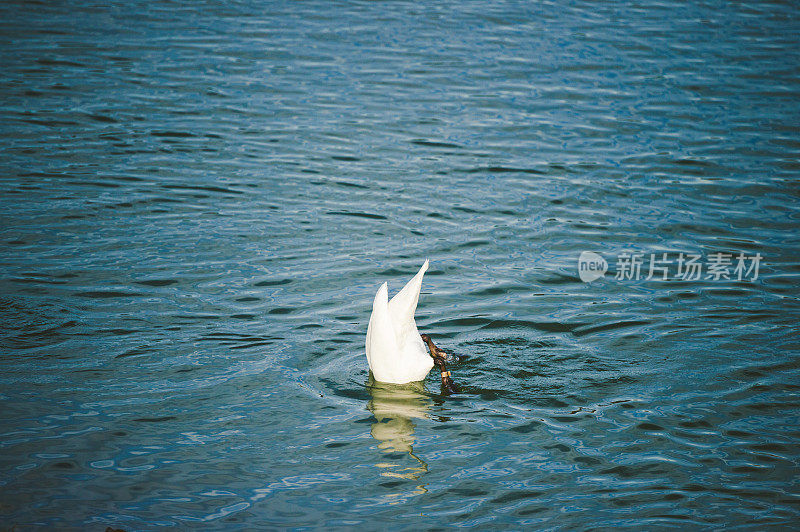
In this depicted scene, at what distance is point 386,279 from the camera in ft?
30.1

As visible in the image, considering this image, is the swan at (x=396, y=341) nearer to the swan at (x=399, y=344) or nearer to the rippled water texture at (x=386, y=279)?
the swan at (x=399, y=344)

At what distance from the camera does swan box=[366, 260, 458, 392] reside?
6551 mm

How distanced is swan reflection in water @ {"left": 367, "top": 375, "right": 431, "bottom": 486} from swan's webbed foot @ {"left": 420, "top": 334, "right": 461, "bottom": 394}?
0.21 meters

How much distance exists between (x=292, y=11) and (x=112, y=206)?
1149cm

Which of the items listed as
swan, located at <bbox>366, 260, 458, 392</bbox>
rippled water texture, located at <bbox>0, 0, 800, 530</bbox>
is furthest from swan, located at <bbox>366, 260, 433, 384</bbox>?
rippled water texture, located at <bbox>0, 0, 800, 530</bbox>

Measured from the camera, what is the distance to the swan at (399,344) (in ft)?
21.5

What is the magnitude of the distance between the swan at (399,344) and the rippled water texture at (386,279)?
0.88ft

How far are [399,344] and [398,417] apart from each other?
60 centimetres

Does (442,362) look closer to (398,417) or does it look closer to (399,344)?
(399,344)

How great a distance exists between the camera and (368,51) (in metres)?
17.8

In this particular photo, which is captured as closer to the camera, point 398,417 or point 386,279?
point 398,417

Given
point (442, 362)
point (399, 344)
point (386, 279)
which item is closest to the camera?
point (442, 362)

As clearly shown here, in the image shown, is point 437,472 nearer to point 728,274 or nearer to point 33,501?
point 33,501

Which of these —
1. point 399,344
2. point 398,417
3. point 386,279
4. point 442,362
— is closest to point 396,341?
point 399,344
